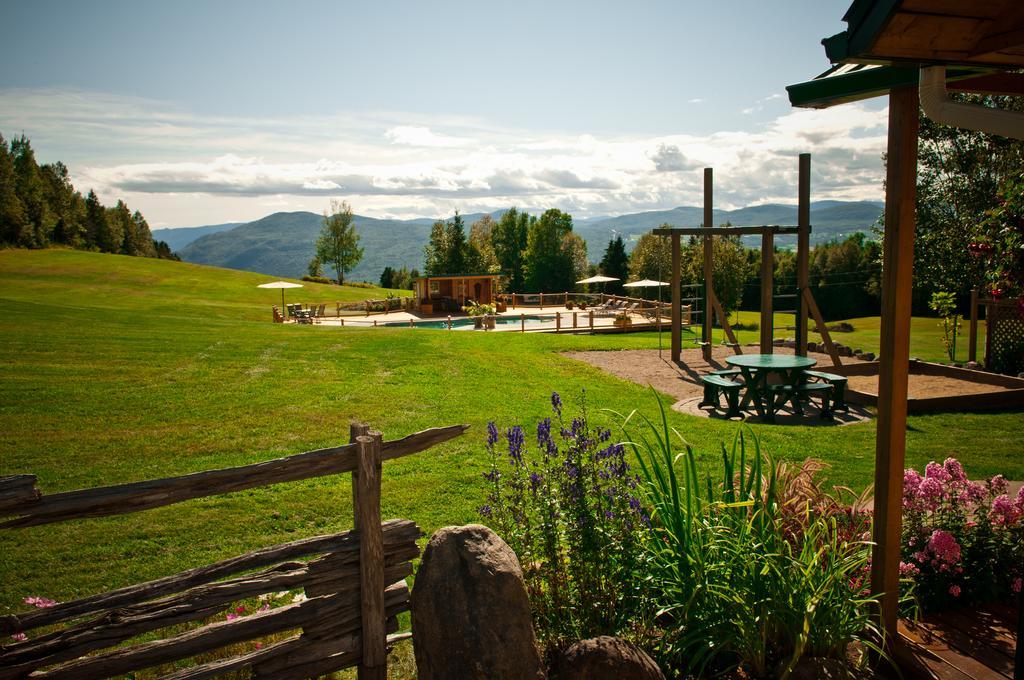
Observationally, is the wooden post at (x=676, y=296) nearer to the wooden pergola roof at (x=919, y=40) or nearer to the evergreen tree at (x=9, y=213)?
the wooden pergola roof at (x=919, y=40)

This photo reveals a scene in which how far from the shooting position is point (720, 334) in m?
29.5

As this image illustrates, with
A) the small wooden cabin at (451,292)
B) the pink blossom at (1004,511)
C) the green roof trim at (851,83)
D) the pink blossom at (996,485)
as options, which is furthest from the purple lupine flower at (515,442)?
the small wooden cabin at (451,292)

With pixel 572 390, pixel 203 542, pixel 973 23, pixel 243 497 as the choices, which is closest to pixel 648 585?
pixel 973 23

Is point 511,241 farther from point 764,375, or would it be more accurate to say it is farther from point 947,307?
point 764,375

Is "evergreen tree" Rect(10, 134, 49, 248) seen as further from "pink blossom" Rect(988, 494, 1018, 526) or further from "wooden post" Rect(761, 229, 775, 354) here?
"pink blossom" Rect(988, 494, 1018, 526)

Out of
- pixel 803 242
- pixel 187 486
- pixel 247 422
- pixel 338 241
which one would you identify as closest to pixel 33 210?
pixel 338 241

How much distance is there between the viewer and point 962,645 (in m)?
3.58

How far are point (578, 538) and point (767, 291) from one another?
1169 cm

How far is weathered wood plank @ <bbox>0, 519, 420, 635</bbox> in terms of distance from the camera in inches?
114

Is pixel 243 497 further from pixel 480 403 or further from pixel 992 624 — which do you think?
pixel 992 624

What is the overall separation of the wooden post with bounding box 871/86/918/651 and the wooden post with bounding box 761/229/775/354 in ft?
35.8

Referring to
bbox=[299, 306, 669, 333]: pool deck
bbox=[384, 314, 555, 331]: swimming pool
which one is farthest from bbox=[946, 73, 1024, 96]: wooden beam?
bbox=[384, 314, 555, 331]: swimming pool

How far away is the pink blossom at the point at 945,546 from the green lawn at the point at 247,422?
82.9 inches

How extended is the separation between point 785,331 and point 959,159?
979 cm
